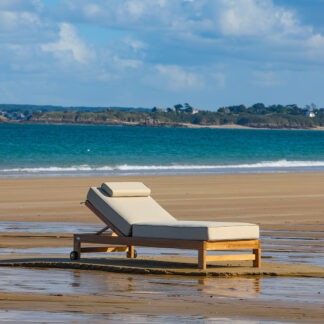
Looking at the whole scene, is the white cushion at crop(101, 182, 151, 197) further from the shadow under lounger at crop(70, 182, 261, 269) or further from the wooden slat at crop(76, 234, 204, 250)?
the wooden slat at crop(76, 234, 204, 250)

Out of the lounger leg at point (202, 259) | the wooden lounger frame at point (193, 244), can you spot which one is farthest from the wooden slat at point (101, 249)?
the lounger leg at point (202, 259)

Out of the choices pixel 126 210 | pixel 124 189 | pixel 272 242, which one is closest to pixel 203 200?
pixel 272 242

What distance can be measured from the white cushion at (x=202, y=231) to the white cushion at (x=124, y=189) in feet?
2.99

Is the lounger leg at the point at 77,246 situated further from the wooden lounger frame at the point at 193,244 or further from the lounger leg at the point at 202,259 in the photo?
the lounger leg at the point at 202,259

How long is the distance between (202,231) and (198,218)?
8.06 metres

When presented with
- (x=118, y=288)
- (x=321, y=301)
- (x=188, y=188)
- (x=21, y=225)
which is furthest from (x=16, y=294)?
(x=188, y=188)

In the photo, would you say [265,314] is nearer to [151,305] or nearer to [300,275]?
[151,305]

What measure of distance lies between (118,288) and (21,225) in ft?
26.3

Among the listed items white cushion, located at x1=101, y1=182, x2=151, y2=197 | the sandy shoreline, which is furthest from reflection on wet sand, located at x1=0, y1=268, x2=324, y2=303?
the sandy shoreline

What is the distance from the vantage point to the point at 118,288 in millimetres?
9070

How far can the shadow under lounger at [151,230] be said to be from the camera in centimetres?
1056

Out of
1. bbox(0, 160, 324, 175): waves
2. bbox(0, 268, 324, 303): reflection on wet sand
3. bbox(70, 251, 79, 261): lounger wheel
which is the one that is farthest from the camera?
bbox(0, 160, 324, 175): waves

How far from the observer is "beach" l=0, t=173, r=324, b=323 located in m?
7.69

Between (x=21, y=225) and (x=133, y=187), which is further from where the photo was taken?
(x=21, y=225)
